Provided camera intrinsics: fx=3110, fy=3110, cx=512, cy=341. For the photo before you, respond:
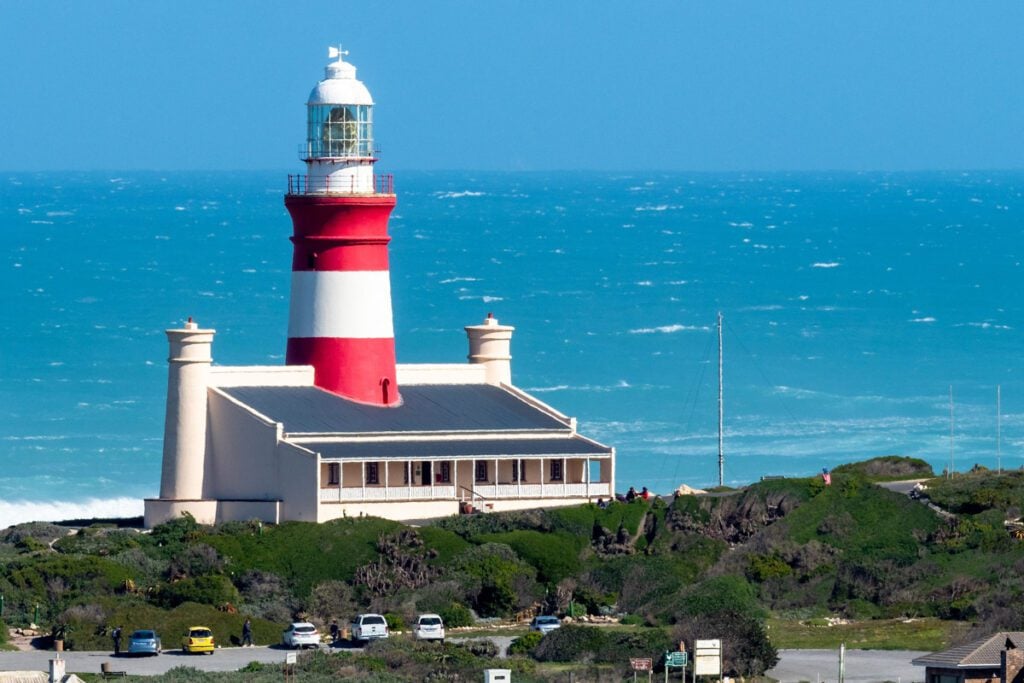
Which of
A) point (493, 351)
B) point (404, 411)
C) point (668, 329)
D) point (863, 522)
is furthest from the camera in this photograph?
point (668, 329)

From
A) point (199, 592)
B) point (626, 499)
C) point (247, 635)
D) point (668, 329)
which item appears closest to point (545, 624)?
point (247, 635)

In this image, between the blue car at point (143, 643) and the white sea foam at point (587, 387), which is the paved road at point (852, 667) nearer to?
the blue car at point (143, 643)

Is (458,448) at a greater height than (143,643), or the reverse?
(458,448)

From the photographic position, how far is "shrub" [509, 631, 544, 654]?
157 ft

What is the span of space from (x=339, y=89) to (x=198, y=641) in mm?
14276

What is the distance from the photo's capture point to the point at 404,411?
5919 cm

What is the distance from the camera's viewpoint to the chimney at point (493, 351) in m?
62.4

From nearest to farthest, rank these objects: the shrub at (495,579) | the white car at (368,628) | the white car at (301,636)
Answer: the white car at (301,636) < the white car at (368,628) < the shrub at (495,579)

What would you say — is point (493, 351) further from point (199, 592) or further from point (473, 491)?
point (199, 592)

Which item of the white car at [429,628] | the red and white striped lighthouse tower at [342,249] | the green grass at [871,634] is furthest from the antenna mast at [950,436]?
the white car at [429,628]

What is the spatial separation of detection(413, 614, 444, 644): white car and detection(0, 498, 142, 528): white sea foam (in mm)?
32777

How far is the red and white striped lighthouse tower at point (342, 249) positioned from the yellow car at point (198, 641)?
10896 mm

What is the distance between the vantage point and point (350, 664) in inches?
1802

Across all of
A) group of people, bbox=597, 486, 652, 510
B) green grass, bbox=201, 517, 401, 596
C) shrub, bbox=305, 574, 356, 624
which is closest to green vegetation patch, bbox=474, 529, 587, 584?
group of people, bbox=597, 486, 652, 510
